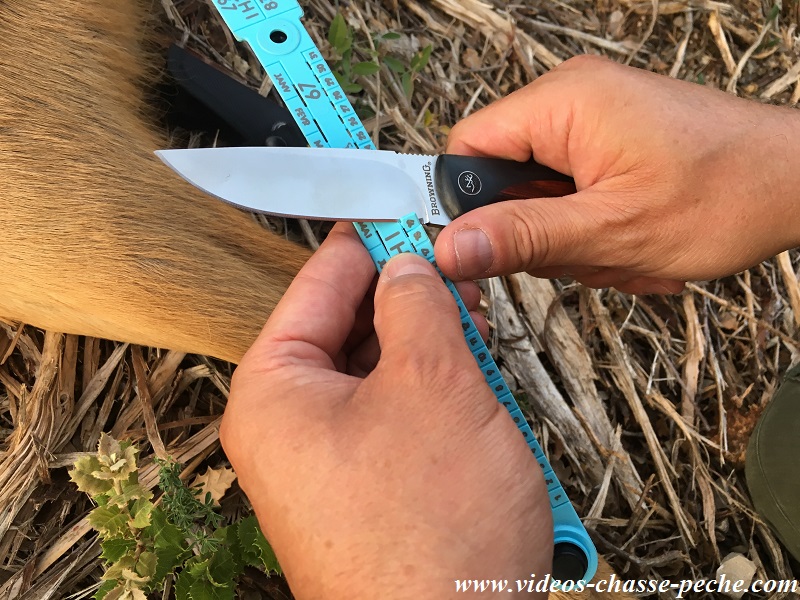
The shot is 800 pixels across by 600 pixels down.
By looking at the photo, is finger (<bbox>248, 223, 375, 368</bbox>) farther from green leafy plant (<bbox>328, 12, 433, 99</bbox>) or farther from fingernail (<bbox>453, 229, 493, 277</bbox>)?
green leafy plant (<bbox>328, 12, 433, 99</bbox>)

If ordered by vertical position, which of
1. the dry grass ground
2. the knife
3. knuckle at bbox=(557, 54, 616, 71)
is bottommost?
the dry grass ground

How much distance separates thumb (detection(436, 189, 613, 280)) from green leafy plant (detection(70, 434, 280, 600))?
578 millimetres

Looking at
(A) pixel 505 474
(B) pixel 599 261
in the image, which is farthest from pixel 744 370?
(A) pixel 505 474

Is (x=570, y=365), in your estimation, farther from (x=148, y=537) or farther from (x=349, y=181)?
(x=148, y=537)

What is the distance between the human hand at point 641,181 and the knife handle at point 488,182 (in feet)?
0.17

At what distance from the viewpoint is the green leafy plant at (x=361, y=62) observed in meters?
1.58

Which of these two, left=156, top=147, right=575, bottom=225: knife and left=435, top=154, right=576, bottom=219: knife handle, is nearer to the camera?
left=156, top=147, right=575, bottom=225: knife

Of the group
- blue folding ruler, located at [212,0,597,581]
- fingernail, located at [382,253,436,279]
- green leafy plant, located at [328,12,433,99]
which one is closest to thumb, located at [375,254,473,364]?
fingernail, located at [382,253,436,279]

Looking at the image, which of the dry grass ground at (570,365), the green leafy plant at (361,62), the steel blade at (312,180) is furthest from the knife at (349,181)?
the green leafy plant at (361,62)

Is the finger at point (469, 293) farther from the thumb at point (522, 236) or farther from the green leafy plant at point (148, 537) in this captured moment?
the green leafy plant at point (148, 537)

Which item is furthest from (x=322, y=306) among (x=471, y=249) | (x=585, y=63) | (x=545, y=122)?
(x=585, y=63)

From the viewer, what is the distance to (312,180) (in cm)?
103

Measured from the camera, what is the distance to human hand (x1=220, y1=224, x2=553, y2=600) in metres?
0.80

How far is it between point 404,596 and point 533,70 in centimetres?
147
